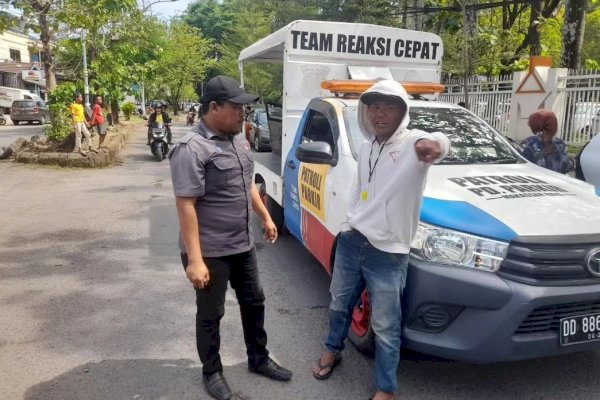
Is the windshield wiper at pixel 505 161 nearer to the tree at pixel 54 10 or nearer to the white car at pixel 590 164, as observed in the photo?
the white car at pixel 590 164

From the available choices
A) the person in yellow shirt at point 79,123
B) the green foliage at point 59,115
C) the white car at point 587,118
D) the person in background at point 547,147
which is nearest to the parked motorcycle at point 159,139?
the person in yellow shirt at point 79,123

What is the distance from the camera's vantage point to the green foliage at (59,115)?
46.1ft

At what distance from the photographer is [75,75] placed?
18203mm

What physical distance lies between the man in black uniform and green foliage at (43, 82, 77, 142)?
12661mm

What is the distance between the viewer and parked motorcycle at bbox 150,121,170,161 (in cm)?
1401

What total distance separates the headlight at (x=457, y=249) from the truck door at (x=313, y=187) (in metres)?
0.97

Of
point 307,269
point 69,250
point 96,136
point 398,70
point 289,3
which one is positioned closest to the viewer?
point 307,269

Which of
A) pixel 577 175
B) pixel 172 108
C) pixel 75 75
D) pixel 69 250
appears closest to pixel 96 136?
pixel 75 75

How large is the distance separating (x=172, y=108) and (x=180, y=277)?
4771 cm

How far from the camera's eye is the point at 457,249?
273 centimetres

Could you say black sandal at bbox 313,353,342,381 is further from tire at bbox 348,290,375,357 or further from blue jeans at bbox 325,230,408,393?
blue jeans at bbox 325,230,408,393

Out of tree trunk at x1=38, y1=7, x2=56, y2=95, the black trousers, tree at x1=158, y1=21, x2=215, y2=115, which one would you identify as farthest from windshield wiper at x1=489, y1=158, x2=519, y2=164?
tree at x1=158, y1=21, x2=215, y2=115

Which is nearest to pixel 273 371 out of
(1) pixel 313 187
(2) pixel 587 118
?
(1) pixel 313 187

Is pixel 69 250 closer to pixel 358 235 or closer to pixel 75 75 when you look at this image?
pixel 358 235
